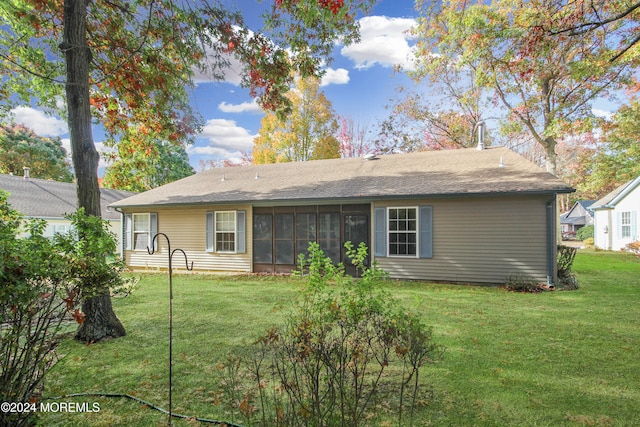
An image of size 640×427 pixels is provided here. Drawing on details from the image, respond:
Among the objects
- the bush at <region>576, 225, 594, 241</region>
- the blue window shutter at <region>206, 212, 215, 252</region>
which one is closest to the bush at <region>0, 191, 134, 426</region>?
the blue window shutter at <region>206, 212, 215, 252</region>

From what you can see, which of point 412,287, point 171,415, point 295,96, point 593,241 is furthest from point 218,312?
point 593,241

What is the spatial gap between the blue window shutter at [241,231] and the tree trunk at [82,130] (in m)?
6.29

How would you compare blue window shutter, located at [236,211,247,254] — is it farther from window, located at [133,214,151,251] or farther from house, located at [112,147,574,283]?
window, located at [133,214,151,251]

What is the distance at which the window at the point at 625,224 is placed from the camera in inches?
685

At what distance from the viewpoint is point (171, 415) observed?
259 cm

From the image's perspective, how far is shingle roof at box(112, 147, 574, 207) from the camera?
8.54m

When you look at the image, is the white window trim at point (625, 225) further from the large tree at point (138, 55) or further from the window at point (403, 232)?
the large tree at point (138, 55)

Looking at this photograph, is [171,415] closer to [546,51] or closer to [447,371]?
[447,371]

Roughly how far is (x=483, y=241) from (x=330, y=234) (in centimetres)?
430

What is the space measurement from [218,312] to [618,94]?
70.1ft

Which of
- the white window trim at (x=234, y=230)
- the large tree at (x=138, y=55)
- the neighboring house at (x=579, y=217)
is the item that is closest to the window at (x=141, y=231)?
the white window trim at (x=234, y=230)

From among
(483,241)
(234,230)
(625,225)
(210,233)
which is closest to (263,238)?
(234,230)

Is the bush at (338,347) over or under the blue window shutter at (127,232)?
under

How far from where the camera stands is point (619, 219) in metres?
18.1
